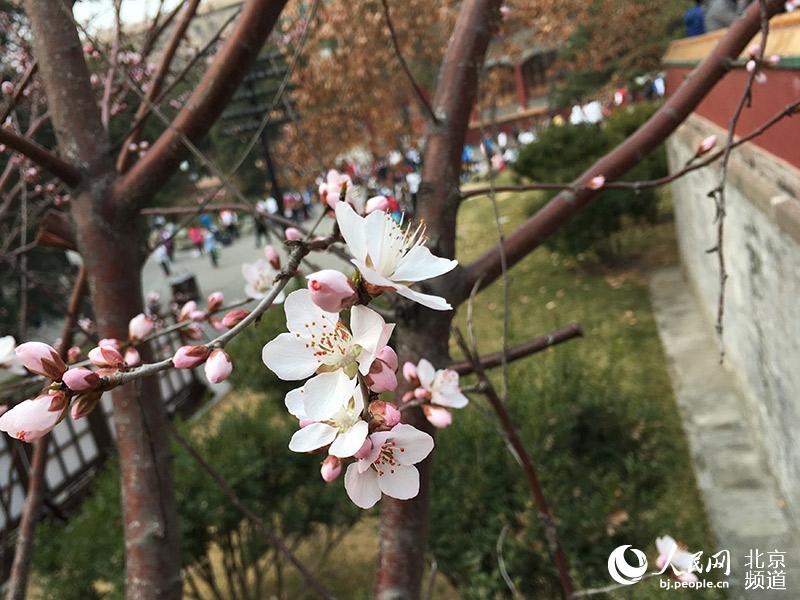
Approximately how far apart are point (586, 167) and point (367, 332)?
25.6 ft

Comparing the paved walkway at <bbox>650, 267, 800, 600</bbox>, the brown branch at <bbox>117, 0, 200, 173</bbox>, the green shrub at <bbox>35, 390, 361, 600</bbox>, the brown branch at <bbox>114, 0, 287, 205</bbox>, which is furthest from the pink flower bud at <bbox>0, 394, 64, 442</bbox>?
the paved walkway at <bbox>650, 267, 800, 600</bbox>

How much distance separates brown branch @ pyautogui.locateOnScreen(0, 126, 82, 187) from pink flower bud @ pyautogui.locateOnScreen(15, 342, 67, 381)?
28.0 inches

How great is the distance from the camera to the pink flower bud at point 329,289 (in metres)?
0.58

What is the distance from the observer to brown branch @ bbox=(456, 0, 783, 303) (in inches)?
64.5

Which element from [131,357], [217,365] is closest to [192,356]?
[217,365]

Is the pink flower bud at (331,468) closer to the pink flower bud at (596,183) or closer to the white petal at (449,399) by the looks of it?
the white petal at (449,399)

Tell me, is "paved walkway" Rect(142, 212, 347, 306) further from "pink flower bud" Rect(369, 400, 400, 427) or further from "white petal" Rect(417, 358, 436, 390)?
"pink flower bud" Rect(369, 400, 400, 427)

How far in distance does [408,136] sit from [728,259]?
19.9 feet

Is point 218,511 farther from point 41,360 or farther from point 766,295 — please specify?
point 766,295

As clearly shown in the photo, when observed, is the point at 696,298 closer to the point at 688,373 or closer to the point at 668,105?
the point at 688,373

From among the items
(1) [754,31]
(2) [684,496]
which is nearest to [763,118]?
(1) [754,31]

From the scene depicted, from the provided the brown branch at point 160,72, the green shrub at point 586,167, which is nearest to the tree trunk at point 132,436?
the brown branch at point 160,72

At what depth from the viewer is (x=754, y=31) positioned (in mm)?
1704

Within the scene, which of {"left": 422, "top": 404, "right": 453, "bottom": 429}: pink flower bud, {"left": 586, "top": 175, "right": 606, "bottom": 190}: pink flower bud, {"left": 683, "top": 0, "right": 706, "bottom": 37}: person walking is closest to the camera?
{"left": 422, "top": 404, "right": 453, "bottom": 429}: pink flower bud
